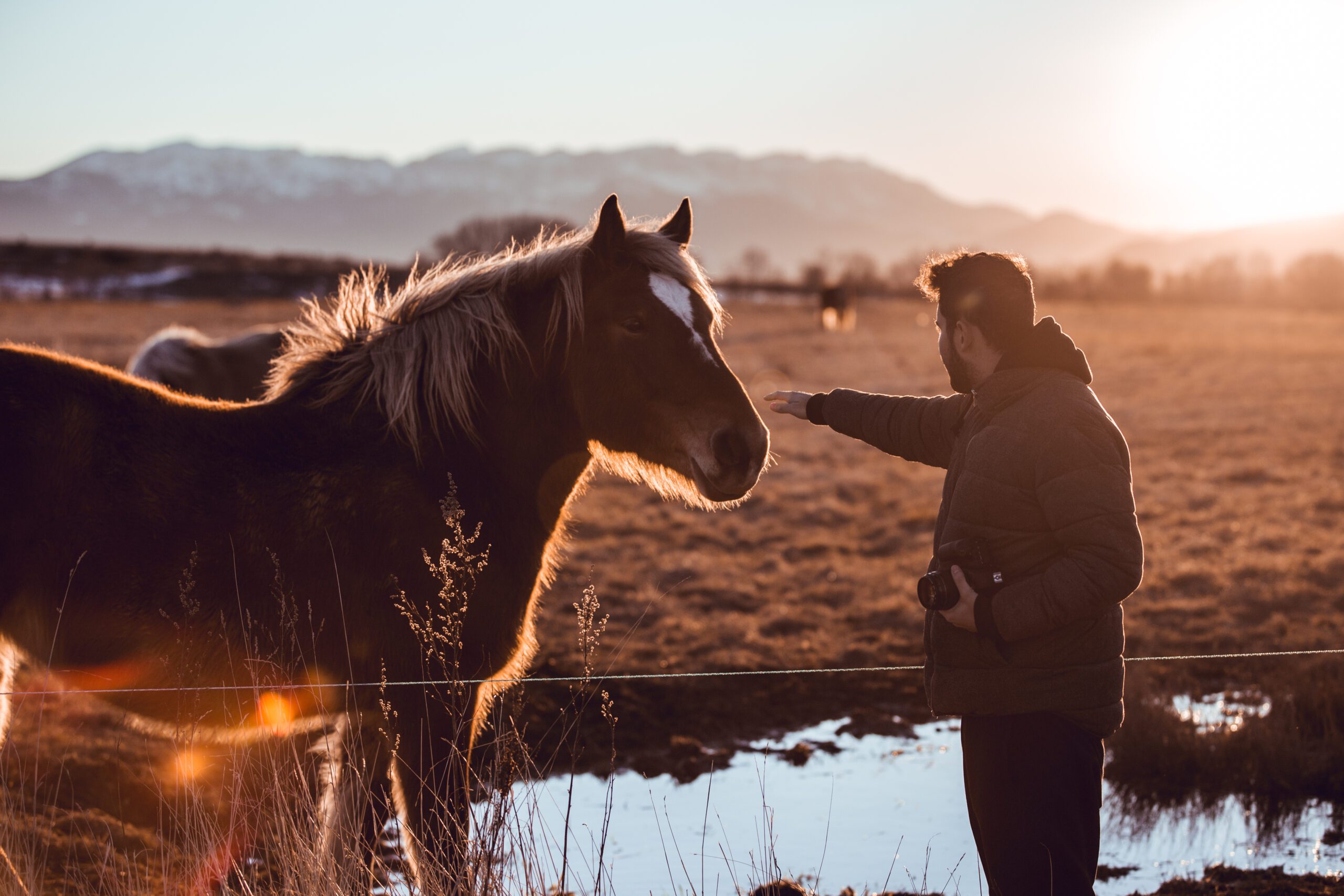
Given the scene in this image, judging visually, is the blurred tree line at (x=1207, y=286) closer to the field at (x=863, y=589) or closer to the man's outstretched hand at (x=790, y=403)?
the field at (x=863, y=589)

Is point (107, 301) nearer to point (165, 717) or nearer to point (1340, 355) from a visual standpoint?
point (165, 717)

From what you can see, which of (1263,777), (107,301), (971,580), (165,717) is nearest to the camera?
(971,580)

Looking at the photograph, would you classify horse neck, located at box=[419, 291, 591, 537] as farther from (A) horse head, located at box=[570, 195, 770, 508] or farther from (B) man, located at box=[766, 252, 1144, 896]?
(B) man, located at box=[766, 252, 1144, 896]

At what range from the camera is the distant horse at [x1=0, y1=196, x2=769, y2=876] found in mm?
3062

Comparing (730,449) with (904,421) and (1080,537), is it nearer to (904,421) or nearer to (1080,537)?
(904,421)

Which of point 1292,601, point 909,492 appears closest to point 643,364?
point 1292,601

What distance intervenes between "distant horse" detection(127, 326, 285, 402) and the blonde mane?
7048mm

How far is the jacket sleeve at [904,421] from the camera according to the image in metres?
3.32

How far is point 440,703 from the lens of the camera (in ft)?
10.9

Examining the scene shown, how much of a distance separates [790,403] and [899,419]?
53 centimetres

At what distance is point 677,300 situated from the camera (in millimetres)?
3527

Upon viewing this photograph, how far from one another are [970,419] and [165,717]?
2.92 metres

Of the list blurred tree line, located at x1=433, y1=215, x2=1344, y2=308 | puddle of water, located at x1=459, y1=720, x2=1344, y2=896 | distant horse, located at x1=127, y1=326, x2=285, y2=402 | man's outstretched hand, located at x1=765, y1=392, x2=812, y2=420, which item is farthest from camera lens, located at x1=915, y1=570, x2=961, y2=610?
blurred tree line, located at x1=433, y1=215, x2=1344, y2=308

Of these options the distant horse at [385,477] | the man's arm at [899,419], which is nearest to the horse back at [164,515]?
the distant horse at [385,477]
